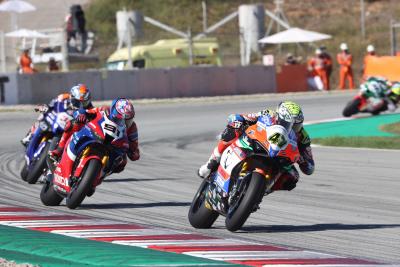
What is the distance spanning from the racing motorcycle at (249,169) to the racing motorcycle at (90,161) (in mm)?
1885

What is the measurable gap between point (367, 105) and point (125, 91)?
8.69 metres

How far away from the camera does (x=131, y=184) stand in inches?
598

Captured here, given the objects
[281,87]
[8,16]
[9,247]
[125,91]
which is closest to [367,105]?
[125,91]

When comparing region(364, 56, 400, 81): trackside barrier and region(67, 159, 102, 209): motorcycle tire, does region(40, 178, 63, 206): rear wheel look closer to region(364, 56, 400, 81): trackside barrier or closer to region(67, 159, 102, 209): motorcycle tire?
region(67, 159, 102, 209): motorcycle tire

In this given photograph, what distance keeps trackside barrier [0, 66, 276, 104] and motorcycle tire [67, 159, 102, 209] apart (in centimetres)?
1810

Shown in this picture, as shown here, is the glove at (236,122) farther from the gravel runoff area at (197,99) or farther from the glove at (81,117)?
the gravel runoff area at (197,99)

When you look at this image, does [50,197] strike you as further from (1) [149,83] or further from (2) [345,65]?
(2) [345,65]

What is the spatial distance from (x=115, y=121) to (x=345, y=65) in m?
26.0

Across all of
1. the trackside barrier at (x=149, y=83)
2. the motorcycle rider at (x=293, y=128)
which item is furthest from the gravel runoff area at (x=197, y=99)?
the motorcycle rider at (x=293, y=128)

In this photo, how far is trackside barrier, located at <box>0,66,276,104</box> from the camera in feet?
99.0

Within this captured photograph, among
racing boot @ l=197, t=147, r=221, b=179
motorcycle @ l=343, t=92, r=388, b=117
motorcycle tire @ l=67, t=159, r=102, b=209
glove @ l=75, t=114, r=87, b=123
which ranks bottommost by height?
motorcycle @ l=343, t=92, r=388, b=117

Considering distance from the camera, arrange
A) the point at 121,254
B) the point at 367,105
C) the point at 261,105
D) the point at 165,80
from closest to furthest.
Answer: the point at 121,254 → the point at 367,105 → the point at 261,105 → the point at 165,80

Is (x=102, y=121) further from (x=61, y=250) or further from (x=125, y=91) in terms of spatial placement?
(x=125, y=91)

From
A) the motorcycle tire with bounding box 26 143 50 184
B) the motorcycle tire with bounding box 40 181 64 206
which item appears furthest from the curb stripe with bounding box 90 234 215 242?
the motorcycle tire with bounding box 26 143 50 184
